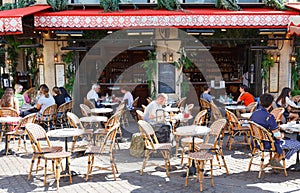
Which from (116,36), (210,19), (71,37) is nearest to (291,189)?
(210,19)

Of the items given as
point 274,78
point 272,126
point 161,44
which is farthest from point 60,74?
point 272,126

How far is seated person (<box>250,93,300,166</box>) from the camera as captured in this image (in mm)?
6236

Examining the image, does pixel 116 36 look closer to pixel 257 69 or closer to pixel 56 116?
pixel 56 116

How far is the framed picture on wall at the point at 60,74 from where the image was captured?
12250mm

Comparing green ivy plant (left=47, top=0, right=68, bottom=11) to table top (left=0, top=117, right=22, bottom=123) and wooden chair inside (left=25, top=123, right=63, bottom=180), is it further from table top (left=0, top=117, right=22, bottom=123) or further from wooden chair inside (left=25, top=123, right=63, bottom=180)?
wooden chair inside (left=25, top=123, right=63, bottom=180)

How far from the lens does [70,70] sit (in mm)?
12242

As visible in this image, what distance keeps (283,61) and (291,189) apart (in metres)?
7.56

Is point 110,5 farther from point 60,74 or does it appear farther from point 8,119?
point 8,119

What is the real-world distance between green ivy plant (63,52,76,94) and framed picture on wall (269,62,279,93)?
6838mm

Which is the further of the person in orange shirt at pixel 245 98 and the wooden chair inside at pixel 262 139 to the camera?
the person in orange shirt at pixel 245 98

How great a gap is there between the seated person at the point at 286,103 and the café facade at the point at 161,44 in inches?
69.9

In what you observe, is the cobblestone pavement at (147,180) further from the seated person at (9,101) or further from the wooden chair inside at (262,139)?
the seated person at (9,101)

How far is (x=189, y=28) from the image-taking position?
11.1 meters

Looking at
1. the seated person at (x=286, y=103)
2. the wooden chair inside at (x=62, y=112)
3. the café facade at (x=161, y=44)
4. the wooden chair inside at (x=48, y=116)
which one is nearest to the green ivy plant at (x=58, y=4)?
the café facade at (x=161, y=44)
